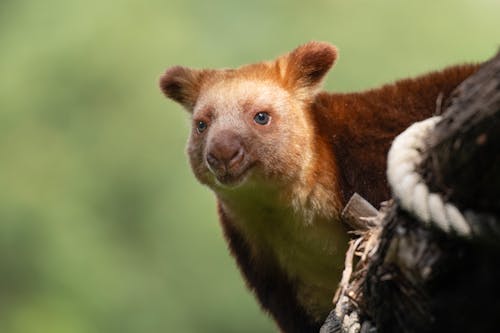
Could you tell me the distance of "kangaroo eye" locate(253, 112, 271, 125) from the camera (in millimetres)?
5225

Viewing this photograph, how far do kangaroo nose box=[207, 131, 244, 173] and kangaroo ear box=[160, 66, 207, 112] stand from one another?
85cm

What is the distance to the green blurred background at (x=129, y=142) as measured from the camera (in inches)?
492

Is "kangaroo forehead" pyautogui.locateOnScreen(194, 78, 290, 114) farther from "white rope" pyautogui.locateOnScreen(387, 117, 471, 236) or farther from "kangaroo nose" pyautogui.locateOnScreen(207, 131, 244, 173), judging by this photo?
"white rope" pyautogui.locateOnScreen(387, 117, 471, 236)

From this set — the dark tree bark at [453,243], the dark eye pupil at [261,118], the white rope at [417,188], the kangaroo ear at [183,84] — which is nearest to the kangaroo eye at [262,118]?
the dark eye pupil at [261,118]

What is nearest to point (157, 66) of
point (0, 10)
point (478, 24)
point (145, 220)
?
point (145, 220)

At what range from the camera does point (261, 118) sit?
524cm

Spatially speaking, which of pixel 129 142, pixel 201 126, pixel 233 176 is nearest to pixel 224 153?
pixel 233 176

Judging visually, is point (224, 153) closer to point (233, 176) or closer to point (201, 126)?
point (233, 176)

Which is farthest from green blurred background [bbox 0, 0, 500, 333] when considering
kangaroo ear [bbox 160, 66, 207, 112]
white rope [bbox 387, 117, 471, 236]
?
Answer: white rope [bbox 387, 117, 471, 236]

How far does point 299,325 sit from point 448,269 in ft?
9.18

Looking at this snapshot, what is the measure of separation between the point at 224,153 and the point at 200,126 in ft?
1.90

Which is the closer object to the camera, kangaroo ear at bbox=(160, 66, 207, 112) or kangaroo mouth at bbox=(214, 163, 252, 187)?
kangaroo mouth at bbox=(214, 163, 252, 187)

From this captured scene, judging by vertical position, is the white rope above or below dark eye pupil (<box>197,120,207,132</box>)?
below

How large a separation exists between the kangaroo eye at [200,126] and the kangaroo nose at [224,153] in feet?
1.27
